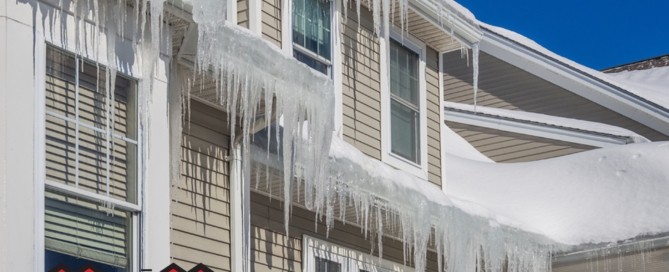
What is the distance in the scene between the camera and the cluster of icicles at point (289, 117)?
5.63 meters

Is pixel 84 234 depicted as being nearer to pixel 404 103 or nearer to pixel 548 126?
pixel 404 103

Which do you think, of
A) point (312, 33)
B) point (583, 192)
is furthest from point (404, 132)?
point (583, 192)

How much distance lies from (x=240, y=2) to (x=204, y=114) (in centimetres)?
135

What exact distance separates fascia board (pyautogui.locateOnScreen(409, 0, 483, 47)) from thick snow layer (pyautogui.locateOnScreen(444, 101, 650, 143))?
3.14m

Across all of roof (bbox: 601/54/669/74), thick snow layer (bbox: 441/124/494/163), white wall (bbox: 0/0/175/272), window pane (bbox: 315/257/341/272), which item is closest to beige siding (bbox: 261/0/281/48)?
window pane (bbox: 315/257/341/272)

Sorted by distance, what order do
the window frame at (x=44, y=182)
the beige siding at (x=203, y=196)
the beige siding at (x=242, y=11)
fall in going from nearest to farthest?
the window frame at (x=44, y=182) < the beige siding at (x=203, y=196) < the beige siding at (x=242, y=11)

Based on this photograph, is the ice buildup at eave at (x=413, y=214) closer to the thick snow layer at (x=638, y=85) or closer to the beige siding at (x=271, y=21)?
the beige siding at (x=271, y=21)

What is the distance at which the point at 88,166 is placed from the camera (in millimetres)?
5254

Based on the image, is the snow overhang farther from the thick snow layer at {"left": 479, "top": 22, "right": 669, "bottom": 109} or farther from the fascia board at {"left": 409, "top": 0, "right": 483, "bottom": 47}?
the fascia board at {"left": 409, "top": 0, "right": 483, "bottom": 47}

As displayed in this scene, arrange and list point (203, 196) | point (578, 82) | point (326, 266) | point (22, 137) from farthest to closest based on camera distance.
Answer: point (578, 82) < point (326, 266) < point (203, 196) < point (22, 137)

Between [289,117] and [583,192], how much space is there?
539 centimetres

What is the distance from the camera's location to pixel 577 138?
14133mm

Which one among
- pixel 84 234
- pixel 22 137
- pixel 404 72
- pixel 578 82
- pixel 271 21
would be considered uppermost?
pixel 578 82

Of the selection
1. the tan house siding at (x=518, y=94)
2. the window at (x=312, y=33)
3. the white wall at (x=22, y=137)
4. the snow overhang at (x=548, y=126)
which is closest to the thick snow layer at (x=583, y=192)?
the snow overhang at (x=548, y=126)
